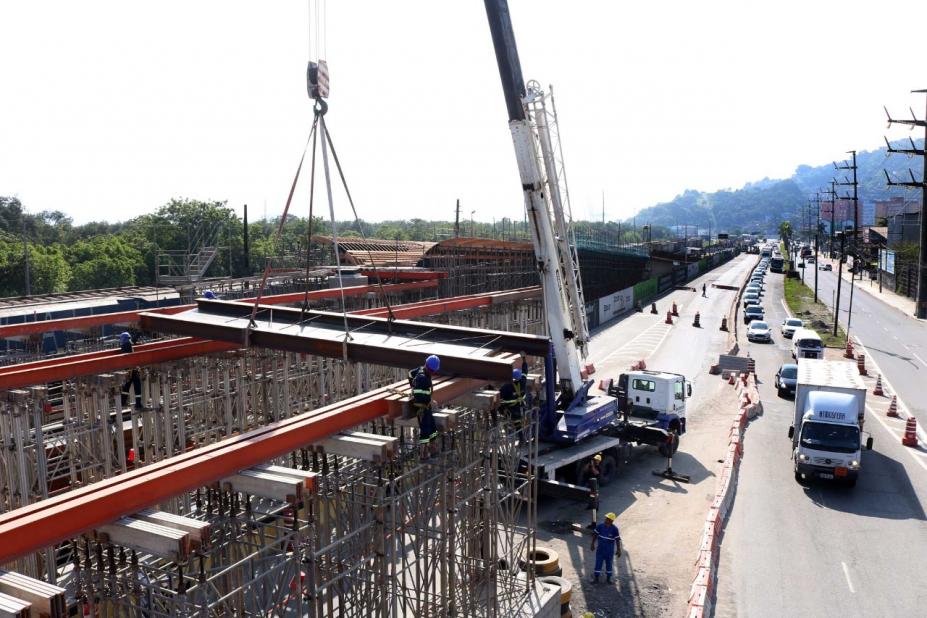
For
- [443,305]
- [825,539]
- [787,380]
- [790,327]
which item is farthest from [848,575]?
[790,327]

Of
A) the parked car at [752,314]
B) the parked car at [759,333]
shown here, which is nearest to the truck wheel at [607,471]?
the parked car at [759,333]

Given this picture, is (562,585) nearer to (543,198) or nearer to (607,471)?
(607,471)

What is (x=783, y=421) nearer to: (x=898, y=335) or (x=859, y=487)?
(x=859, y=487)

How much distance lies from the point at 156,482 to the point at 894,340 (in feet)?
156

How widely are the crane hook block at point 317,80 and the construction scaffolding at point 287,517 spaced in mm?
4983

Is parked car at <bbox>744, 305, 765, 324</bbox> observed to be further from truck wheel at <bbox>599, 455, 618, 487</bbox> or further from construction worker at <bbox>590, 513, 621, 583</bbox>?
construction worker at <bbox>590, 513, 621, 583</bbox>

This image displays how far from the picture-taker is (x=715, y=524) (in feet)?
50.4

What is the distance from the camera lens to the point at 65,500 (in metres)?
6.61

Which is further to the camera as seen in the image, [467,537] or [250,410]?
[250,410]

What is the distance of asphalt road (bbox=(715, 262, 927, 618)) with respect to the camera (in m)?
13.1

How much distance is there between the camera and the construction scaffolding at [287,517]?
7297 millimetres

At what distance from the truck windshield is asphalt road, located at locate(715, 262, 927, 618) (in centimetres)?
117

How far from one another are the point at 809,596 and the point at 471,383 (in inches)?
306

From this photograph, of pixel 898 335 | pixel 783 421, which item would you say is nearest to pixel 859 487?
pixel 783 421
